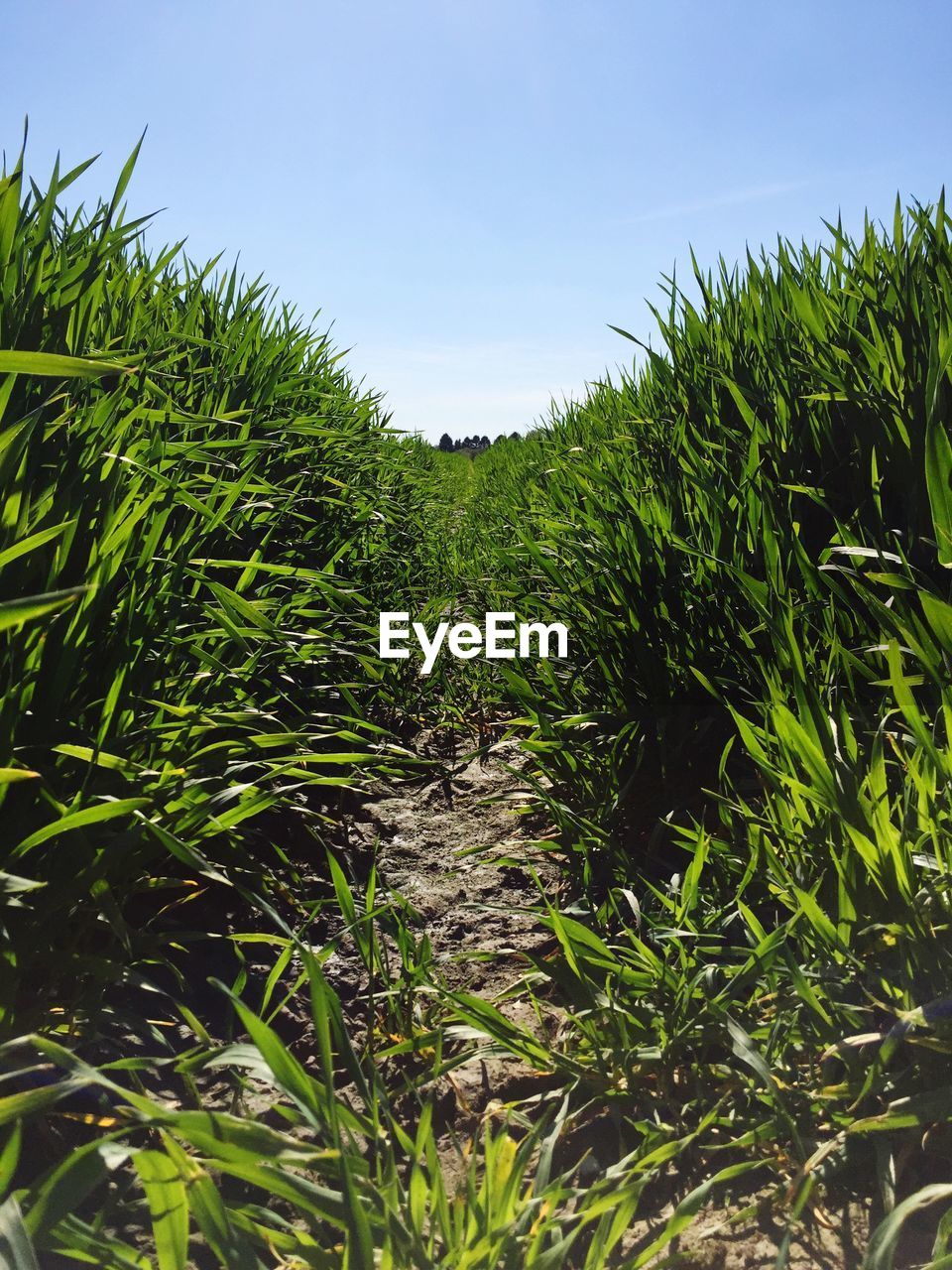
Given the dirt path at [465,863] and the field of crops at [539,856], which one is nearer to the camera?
the field of crops at [539,856]

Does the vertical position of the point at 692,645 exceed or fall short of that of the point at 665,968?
it exceeds it

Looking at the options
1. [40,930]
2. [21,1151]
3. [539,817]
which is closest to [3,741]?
[40,930]

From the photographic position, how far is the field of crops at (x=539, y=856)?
864 mm

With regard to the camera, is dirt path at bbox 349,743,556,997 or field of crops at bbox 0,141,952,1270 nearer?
field of crops at bbox 0,141,952,1270

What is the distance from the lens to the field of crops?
0.86m

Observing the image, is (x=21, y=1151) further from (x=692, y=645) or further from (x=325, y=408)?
(x=325, y=408)

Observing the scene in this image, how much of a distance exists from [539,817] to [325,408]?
75.3 inches

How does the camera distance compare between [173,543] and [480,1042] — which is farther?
[173,543]

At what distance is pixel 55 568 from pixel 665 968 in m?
0.90

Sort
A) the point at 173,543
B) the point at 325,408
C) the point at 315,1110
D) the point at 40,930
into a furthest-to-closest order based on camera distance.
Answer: the point at 325,408, the point at 173,543, the point at 40,930, the point at 315,1110

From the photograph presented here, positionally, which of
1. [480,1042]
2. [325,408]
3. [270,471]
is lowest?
[480,1042]

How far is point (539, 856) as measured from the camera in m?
1.81

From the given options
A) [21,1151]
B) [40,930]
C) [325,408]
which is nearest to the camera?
[21,1151]

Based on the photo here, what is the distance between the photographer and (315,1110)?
33.9 inches
